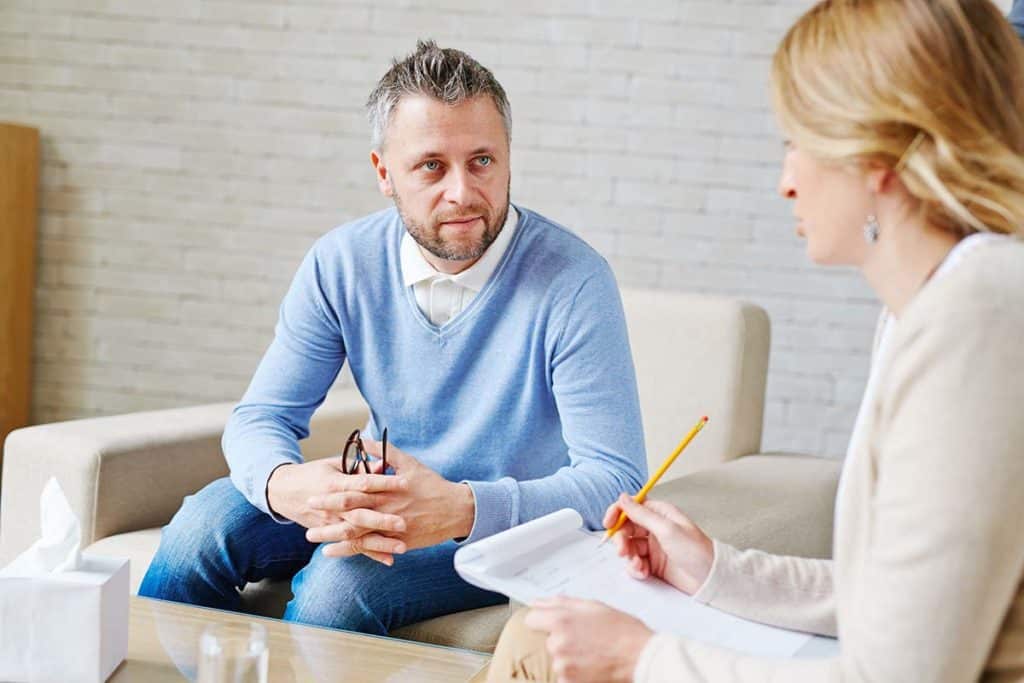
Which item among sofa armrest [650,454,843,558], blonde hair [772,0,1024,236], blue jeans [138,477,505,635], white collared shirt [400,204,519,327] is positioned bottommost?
blue jeans [138,477,505,635]

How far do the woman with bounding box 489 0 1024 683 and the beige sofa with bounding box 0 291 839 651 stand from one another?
30.1 inches

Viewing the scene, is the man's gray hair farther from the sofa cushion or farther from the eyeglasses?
the sofa cushion

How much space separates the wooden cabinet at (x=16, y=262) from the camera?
323 centimetres

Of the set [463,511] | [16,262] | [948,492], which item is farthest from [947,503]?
[16,262]

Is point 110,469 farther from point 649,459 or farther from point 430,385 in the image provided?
point 649,459

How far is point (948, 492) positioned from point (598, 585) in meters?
0.40

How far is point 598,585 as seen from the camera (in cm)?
108

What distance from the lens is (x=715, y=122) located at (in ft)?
10.1

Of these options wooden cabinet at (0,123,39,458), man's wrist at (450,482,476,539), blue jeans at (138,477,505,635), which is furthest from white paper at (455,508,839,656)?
wooden cabinet at (0,123,39,458)

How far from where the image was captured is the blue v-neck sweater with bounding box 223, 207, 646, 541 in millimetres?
1599

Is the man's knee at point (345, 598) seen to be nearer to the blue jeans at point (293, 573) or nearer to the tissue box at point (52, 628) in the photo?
the blue jeans at point (293, 573)

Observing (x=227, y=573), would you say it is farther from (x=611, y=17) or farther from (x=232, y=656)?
(x=611, y=17)

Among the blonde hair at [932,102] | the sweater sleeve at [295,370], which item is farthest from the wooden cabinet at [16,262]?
the blonde hair at [932,102]

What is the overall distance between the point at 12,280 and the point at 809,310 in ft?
7.05
